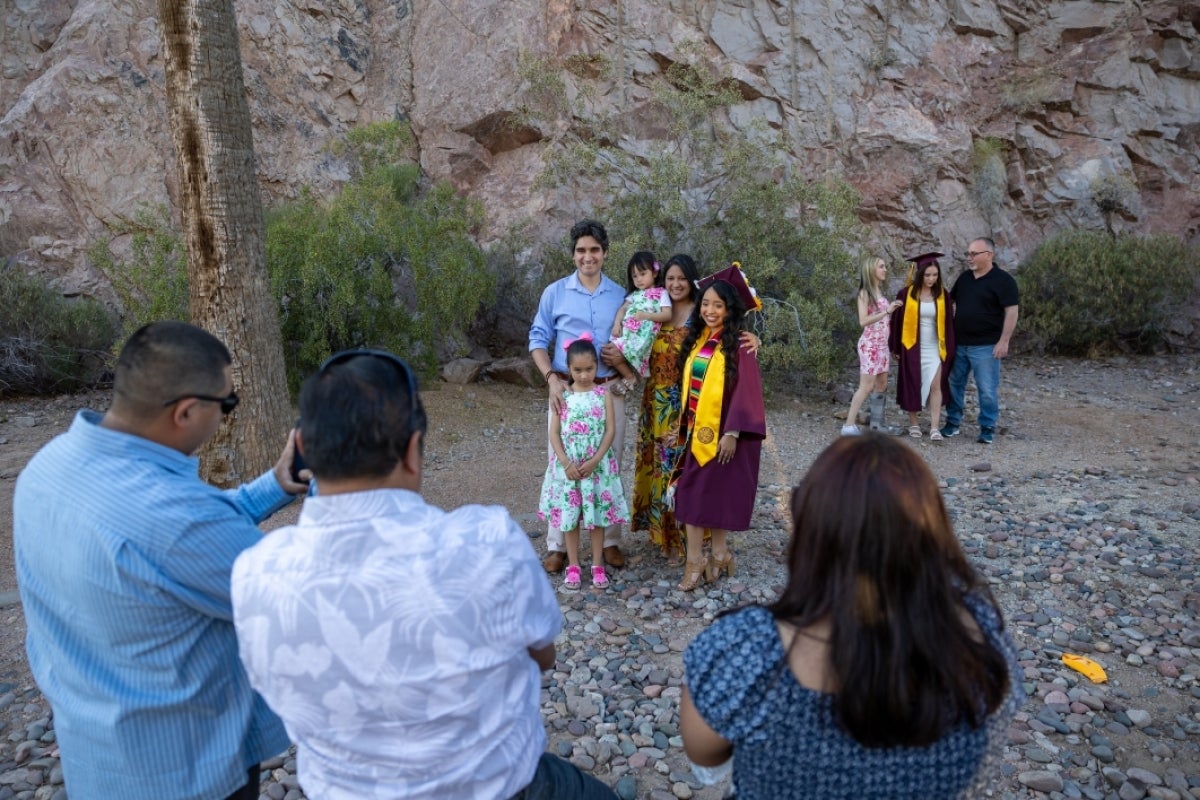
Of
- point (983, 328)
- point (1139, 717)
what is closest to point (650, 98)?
point (983, 328)

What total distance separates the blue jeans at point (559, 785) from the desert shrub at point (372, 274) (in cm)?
642

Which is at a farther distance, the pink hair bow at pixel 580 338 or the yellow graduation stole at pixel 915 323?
the yellow graduation stole at pixel 915 323

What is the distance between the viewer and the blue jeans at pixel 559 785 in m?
1.64

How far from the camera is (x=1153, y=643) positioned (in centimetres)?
372

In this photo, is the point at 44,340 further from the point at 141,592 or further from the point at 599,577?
the point at 141,592

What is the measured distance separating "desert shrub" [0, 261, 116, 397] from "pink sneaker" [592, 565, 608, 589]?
6421 mm

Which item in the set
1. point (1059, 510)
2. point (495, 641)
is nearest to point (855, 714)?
point (495, 641)

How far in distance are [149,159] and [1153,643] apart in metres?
12.1

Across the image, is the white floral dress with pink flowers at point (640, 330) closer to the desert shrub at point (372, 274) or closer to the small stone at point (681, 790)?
the small stone at point (681, 790)

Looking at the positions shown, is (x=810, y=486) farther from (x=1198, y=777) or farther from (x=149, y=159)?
(x=149, y=159)

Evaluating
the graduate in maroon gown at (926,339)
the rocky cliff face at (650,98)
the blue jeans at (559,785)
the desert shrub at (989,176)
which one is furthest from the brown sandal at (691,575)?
the desert shrub at (989,176)

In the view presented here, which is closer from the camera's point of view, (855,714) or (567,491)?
(855,714)

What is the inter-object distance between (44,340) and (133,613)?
854 cm

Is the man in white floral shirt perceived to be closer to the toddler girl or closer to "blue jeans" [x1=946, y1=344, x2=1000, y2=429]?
the toddler girl
